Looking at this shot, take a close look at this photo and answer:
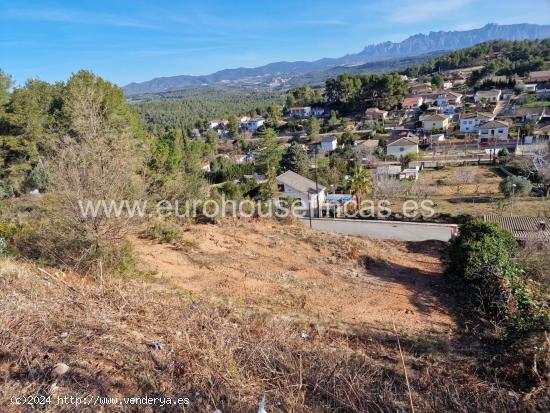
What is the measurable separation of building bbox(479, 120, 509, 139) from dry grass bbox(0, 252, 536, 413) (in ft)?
157

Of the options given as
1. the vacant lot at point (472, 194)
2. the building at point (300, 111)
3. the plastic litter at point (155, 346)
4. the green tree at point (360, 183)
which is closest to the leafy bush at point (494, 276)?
the plastic litter at point (155, 346)

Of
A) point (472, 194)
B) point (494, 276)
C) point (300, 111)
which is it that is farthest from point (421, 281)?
point (300, 111)

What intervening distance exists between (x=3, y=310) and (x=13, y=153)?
20.0 m

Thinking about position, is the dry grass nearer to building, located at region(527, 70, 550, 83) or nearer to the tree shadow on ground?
the tree shadow on ground

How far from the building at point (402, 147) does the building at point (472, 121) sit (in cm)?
1286

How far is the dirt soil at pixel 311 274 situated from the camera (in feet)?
27.5

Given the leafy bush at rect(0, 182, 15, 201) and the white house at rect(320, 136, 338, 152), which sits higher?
the leafy bush at rect(0, 182, 15, 201)

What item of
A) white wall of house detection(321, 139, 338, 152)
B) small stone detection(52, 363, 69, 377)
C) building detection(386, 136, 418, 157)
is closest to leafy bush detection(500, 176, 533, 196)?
building detection(386, 136, 418, 157)

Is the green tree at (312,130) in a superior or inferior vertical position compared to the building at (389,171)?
superior

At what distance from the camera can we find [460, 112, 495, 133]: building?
4988 cm

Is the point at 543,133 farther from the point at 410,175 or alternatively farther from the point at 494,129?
the point at 410,175

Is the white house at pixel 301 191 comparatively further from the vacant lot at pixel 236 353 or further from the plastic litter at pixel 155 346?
the plastic litter at pixel 155 346

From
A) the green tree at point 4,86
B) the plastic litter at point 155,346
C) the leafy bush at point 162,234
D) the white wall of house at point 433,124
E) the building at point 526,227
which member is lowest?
the building at point 526,227

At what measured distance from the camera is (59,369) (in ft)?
13.0
